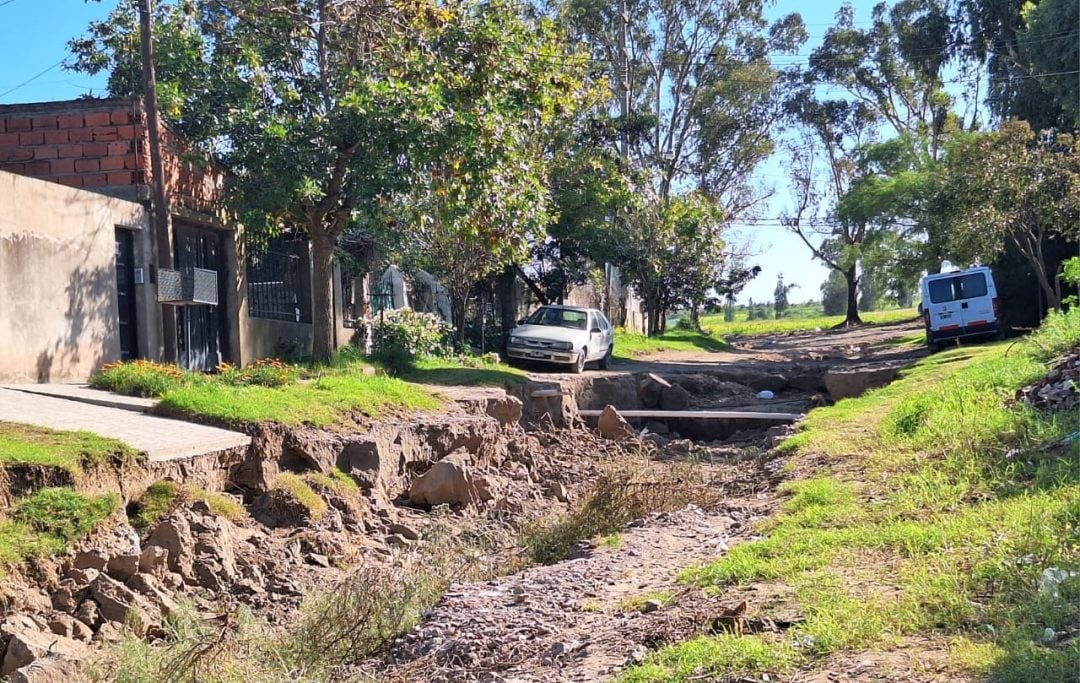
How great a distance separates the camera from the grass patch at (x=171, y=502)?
30.9ft

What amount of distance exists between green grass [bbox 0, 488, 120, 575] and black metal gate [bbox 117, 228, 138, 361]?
7144 mm

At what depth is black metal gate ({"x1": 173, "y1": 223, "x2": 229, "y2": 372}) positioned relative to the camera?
1723 centimetres

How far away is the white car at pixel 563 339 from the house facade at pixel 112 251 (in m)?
5.93

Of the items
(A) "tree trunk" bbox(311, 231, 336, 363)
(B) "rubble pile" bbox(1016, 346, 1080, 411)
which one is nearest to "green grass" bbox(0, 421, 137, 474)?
(B) "rubble pile" bbox(1016, 346, 1080, 411)

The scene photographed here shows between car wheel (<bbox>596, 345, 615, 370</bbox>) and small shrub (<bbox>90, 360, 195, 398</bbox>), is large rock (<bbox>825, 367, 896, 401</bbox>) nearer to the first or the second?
car wheel (<bbox>596, 345, 615, 370</bbox>)

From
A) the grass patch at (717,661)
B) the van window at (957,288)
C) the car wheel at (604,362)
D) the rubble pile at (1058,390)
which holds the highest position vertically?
the van window at (957,288)

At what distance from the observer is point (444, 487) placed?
13.4 metres

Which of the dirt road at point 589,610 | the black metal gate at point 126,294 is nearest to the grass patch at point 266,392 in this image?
the black metal gate at point 126,294

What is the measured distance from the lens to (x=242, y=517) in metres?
10.7

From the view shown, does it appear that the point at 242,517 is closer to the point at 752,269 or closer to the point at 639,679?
the point at 639,679

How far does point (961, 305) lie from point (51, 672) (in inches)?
888

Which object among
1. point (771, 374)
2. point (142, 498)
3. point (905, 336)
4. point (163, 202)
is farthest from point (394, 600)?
point (905, 336)

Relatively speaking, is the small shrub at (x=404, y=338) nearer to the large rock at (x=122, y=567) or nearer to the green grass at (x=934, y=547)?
the green grass at (x=934, y=547)

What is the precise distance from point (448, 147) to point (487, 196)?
58.2 inches
